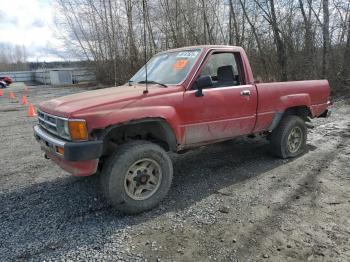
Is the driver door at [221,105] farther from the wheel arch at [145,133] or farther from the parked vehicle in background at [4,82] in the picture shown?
the parked vehicle in background at [4,82]

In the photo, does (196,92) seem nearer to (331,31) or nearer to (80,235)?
(80,235)

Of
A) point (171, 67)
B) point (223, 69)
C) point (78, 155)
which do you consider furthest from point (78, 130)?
point (223, 69)

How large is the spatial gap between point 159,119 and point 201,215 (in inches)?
48.6

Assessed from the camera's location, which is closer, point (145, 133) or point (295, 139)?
point (145, 133)

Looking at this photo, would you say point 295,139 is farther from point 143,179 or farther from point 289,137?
point 143,179

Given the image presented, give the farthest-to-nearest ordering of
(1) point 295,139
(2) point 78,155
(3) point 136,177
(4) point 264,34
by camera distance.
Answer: (4) point 264,34
(1) point 295,139
(3) point 136,177
(2) point 78,155

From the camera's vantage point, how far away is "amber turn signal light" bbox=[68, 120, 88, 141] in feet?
11.0

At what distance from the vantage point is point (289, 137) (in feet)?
18.1

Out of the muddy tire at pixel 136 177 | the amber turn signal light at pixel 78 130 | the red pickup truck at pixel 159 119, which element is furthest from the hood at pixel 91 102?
the muddy tire at pixel 136 177

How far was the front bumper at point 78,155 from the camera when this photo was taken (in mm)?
3330

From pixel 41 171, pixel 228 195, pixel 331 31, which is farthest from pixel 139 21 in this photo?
pixel 228 195

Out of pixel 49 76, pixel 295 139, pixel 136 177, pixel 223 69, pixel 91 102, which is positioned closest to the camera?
pixel 91 102

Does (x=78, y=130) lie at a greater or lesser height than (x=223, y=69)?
lesser

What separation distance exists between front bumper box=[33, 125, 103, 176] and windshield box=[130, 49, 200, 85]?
58.2 inches
